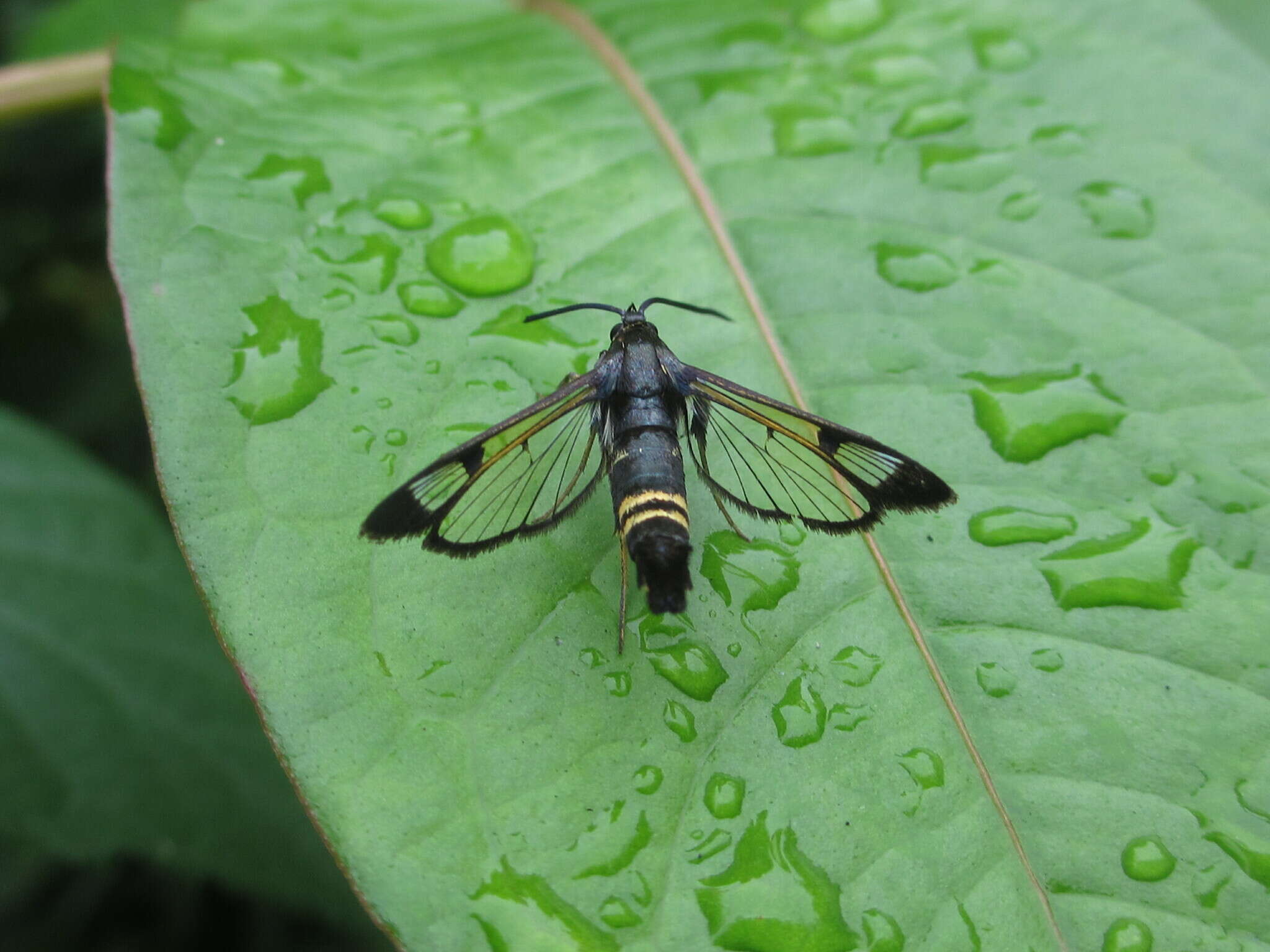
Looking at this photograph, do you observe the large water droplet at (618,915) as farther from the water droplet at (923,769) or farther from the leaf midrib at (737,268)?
the leaf midrib at (737,268)

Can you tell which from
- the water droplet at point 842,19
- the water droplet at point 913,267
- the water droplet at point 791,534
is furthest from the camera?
the water droplet at point 842,19

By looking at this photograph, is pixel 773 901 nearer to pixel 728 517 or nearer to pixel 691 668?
pixel 691 668

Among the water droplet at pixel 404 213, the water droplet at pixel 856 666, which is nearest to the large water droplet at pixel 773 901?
the water droplet at pixel 856 666

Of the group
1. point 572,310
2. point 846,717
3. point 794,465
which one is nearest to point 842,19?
point 572,310

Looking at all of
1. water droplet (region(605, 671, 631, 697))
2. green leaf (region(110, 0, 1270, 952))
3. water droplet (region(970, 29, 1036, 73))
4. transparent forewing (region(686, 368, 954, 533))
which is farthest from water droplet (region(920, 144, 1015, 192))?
water droplet (region(605, 671, 631, 697))

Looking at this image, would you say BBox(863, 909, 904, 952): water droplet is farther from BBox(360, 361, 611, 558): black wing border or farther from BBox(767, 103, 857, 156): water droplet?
BBox(767, 103, 857, 156): water droplet
